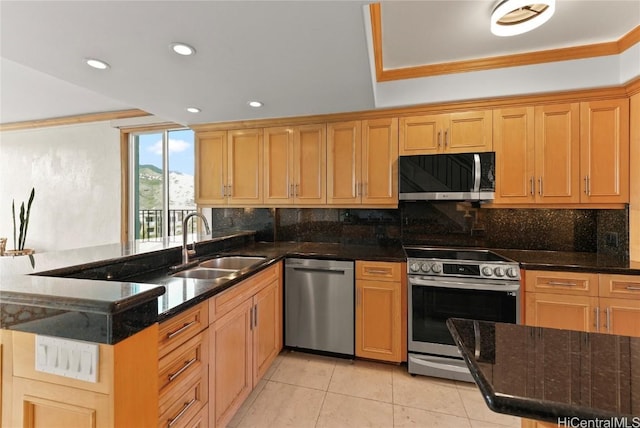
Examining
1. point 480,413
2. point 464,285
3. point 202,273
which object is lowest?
point 480,413

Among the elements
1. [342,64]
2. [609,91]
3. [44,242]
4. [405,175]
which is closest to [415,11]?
[342,64]

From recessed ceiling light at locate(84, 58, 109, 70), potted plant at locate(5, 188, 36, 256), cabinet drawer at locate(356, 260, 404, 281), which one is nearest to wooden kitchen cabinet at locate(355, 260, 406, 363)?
cabinet drawer at locate(356, 260, 404, 281)

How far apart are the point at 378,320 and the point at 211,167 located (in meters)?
2.41

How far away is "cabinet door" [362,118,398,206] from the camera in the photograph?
274 centimetres

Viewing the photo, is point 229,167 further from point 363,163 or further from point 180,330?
point 180,330

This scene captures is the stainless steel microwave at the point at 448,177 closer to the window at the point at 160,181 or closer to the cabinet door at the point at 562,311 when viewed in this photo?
the cabinet door at the point at 562,311

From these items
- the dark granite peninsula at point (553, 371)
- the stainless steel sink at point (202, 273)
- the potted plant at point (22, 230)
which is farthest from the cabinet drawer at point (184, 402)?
the potted plant at point (22, 230)

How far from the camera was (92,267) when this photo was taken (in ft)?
4.86

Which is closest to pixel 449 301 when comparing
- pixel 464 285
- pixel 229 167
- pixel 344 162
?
pixel 464 285

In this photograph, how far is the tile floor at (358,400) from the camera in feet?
6.04

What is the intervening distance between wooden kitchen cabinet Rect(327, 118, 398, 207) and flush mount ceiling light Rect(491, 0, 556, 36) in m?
1.06

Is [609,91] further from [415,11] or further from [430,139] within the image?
[415,11]

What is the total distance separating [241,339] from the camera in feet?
6.08

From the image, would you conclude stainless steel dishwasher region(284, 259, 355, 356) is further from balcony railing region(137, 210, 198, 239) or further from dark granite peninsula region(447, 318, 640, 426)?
balcony railing region(137, 210, 198, 239)
